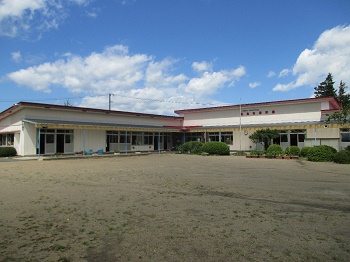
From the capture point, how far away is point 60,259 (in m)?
4.01

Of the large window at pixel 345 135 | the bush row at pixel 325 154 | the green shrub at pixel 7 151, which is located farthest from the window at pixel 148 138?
the large window at pixel 345 135

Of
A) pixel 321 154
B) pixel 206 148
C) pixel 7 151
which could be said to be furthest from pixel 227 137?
pixel 7 151

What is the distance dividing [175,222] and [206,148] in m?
Result: 23.2

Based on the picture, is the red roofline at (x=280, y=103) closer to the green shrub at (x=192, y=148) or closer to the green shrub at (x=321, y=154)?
the green shrub at (x=192, y=148)

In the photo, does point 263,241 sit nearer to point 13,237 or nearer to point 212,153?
point 13,237

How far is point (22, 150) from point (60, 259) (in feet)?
78.1

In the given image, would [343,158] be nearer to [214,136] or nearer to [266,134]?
[266,134]

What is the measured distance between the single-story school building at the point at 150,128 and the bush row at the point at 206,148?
445cm

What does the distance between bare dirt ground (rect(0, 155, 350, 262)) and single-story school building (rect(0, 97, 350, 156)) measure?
55.6 ft

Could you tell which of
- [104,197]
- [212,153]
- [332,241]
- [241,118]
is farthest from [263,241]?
[241,118]

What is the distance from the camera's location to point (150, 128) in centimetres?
3319

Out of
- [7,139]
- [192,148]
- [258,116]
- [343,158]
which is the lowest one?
[343,158]

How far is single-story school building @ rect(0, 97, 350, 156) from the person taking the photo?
25844 mm

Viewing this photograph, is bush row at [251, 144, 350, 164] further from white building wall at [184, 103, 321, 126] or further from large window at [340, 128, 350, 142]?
white building wall at [184, 103, 321, 126]
